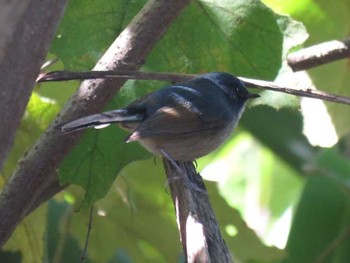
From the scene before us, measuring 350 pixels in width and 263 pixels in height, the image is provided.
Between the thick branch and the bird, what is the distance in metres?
0.69

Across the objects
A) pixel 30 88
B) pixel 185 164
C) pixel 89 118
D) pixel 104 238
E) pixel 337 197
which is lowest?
pixel 337 197

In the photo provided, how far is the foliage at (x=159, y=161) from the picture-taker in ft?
6.76

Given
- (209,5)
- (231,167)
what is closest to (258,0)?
(209,5)

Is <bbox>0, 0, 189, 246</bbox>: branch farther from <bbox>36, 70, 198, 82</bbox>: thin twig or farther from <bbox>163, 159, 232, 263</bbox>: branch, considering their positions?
<bbox>163, 159, 232, 263</bbox>: branch

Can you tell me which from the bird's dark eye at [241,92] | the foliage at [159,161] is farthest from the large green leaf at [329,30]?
the bird's dark eye at [241,92]

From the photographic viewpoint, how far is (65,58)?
2.00 meters

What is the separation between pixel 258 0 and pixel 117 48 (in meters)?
0.52

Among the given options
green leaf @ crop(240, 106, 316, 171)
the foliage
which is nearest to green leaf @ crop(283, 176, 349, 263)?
the foliage

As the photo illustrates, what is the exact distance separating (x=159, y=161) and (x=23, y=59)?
141cm

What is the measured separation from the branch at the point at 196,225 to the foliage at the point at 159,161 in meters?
Result: 0.29

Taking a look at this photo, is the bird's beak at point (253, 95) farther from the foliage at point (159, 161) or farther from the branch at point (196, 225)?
the branch at point (196, 225)

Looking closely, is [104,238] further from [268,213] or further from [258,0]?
[268,213]

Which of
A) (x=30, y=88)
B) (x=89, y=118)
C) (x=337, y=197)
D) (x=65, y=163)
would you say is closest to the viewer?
(x=30, y=88)

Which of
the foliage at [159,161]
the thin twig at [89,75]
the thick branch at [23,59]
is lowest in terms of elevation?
the foliage at [159,161]
